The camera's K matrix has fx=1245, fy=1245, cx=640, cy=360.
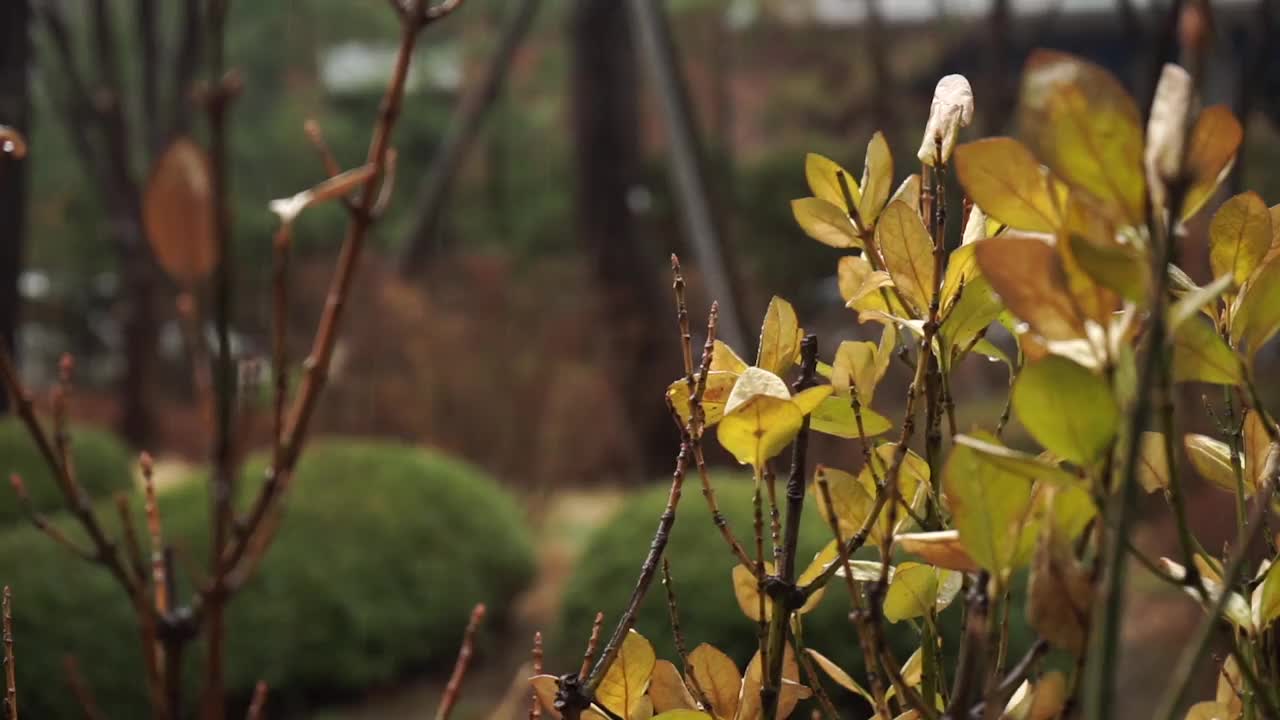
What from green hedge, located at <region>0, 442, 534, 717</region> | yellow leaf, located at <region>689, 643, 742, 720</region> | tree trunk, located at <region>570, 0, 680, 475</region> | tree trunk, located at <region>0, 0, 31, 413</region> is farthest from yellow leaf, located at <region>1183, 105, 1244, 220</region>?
tree trunk, located at <region>0, 0, 31, 413</region>

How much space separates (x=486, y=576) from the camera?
4.02m

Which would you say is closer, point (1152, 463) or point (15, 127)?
point (1152, 463)

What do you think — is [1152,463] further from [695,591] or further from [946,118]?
[695,591]

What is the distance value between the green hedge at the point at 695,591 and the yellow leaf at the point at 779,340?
75.2 inches

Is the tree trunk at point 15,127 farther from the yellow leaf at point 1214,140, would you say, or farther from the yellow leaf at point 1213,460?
the yellow leaf at point 1214,140

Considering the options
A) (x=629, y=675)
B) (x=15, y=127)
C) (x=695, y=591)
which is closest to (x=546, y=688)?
(x=629, y=675)

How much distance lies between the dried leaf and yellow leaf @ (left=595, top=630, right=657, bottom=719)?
203 mm

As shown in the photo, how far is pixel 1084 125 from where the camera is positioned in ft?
1.01

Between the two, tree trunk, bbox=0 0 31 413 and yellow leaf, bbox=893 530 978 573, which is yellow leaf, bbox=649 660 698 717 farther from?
tree trunk, bbox=0 0 31 413

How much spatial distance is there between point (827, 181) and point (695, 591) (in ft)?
8.11

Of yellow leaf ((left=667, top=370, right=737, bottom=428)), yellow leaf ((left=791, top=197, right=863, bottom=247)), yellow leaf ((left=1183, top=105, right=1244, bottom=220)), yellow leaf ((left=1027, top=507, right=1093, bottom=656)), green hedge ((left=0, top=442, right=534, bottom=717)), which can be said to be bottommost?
green hedge ((left=0, top=442, right=534, bottom=717))

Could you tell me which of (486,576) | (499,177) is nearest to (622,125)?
(486,576)

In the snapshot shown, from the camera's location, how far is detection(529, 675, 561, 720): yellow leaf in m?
0.44

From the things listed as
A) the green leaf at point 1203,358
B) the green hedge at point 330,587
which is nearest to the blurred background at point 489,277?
the green hedge at point 330,587
